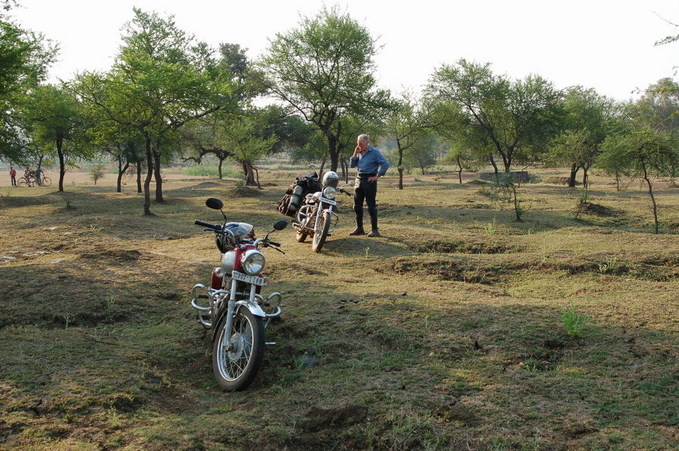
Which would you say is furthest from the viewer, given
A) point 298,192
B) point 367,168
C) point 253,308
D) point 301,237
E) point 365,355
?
point 298,192

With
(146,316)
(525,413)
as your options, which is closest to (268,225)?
(146,316)

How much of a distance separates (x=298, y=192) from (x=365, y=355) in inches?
269

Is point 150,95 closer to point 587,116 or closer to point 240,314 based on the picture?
point 240,314

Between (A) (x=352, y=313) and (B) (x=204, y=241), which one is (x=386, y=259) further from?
(B) (x=204, y=241)

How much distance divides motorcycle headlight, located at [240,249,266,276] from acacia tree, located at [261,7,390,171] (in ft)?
69.1

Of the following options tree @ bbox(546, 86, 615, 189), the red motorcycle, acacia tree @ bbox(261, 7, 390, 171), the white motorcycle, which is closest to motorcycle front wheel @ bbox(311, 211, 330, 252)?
the white motorcycle

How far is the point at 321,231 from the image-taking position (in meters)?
9.55

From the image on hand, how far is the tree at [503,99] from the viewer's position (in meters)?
32.3

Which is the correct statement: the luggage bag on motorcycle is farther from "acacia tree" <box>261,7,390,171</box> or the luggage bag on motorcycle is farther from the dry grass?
"acacia tree" <box>261,7,390,171</box>

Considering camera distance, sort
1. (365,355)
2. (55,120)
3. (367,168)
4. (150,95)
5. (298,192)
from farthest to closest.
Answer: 1. (55,120)
2. (150,95)
3. (298,192)
4. (367,168)
5. (365,355)

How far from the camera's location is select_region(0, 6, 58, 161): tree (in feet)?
39.6

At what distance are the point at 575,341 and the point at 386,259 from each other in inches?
163

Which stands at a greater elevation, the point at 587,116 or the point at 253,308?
the point at 587,116

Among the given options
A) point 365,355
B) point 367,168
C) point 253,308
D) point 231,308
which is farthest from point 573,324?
point 367,168
